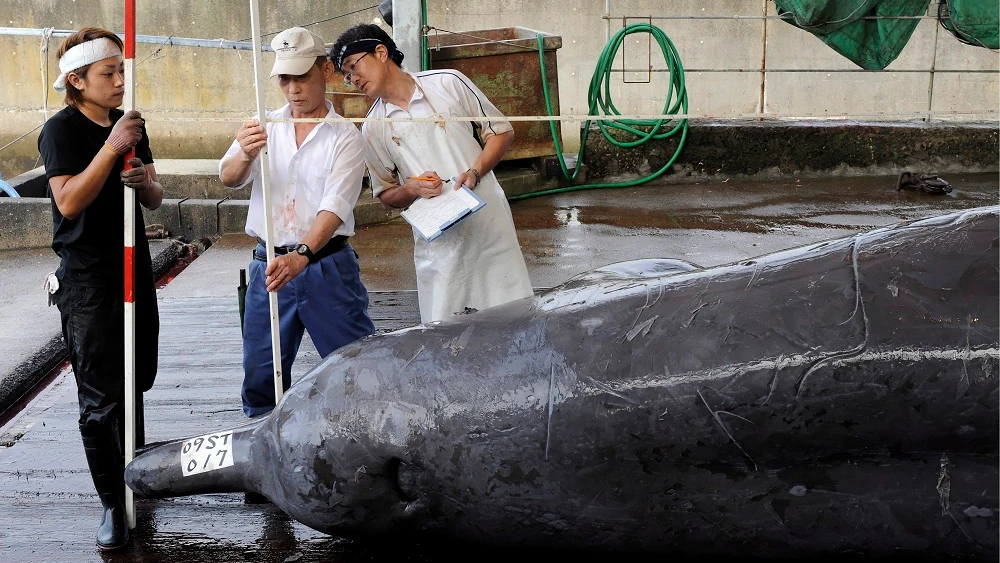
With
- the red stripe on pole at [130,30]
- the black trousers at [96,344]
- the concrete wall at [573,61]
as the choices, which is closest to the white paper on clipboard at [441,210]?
the black trousers at [96,344]

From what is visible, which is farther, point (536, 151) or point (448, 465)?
point (536, 151)

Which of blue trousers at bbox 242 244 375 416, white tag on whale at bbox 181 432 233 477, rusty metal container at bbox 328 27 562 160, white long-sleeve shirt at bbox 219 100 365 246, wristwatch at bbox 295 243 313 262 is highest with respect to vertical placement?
rusty metal container at bbox 328 27 562 160

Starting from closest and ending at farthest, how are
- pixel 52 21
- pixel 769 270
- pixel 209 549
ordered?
pixel 769 270, pixel 209 549, pixel 52 21

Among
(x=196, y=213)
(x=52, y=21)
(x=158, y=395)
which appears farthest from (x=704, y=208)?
(x=52, y=21)

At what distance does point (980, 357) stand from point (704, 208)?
687 cm

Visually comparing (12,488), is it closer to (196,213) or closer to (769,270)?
(769,270)

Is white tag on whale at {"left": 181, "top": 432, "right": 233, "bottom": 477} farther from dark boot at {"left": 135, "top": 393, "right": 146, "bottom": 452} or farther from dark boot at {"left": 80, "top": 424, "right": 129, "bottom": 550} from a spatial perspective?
dark boot at {"left": 135, "top": 393, "right": 146, "bottom": 452}

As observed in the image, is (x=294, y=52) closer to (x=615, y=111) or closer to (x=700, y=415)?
(x=700, y=415)

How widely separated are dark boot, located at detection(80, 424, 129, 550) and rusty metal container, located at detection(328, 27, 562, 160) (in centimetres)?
561

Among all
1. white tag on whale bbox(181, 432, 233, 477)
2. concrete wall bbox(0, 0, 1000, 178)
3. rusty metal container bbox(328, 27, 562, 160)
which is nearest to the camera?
white tag on whale bbox(181, 432, 233, 477)

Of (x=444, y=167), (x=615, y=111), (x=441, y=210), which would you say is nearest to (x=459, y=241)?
(x=441, y=210)

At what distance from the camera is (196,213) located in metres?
8.27

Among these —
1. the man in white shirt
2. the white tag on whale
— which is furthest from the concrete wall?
the white tag on whale

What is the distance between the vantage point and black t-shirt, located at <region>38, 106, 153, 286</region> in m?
3.40
